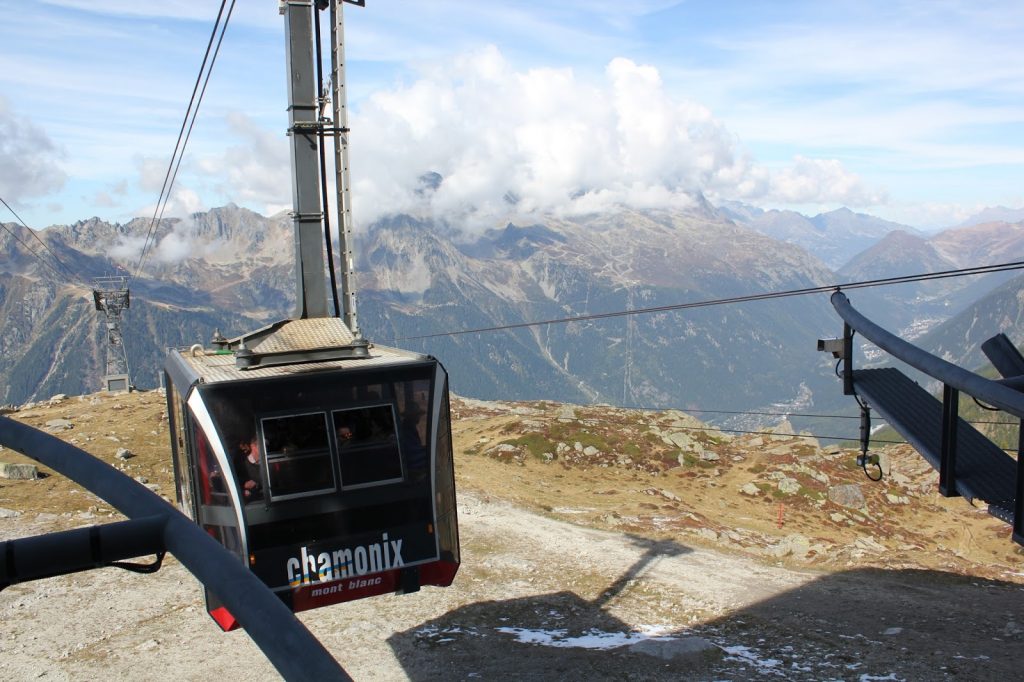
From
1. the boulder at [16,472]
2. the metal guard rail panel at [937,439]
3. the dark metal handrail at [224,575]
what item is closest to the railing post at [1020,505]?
the metal guard rail panel at [937,439]

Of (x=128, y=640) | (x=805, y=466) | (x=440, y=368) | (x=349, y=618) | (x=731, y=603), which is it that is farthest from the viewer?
(x=805, y=466)

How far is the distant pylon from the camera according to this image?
53.4 meters

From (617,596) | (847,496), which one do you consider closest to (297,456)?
(617,596)

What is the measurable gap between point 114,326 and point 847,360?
184ft

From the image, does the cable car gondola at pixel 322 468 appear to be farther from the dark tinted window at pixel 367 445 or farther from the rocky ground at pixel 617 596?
the rocky ground at pixel 617 596

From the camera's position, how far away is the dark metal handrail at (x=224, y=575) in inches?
132

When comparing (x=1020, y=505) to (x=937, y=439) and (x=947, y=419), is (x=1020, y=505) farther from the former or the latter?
(x=937, y=439)

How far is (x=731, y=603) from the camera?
18750 millimetres

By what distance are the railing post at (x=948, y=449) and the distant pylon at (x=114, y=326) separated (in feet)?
175

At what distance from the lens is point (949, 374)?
23.1 ft

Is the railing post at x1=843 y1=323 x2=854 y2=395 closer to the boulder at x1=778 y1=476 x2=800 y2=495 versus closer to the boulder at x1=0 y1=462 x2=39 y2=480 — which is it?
the boulder at x1=778 y1=476 x2=800 y2=495

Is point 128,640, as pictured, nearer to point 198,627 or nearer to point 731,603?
point 198,627

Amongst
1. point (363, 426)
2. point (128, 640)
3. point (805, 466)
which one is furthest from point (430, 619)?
point (805, 466)

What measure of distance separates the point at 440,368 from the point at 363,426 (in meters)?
1.38
